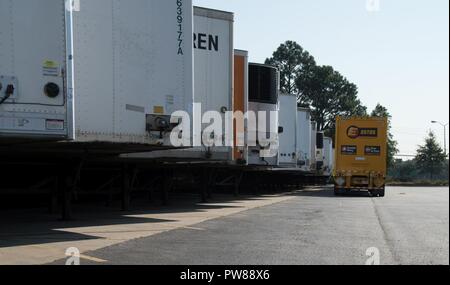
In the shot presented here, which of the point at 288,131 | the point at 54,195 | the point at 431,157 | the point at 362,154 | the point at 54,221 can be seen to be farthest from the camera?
the point at 431,157

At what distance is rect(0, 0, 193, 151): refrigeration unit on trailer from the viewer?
26.1 feet

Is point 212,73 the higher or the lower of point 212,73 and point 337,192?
the higher

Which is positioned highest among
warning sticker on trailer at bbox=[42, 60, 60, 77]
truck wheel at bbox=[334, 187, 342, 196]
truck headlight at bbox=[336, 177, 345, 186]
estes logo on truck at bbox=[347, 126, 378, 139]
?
warning sticker on trailer at bbox=[42, 60, 60, 77]

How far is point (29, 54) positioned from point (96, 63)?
205cm

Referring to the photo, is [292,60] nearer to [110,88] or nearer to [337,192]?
[337,192]

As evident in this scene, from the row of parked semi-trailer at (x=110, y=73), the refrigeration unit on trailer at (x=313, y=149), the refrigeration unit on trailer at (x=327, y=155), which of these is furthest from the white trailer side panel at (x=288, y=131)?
the refrigeration unit on trailer at (x=327, y=155)

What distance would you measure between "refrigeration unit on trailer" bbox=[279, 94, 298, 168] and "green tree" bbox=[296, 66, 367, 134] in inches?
1746

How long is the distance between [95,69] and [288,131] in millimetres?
16918

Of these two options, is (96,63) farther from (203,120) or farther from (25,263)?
(203,120)

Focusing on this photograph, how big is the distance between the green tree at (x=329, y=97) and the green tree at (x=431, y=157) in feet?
32.3

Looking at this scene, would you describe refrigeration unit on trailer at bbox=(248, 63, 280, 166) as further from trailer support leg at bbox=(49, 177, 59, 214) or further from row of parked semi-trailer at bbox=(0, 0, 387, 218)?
trailer support leg at bbox=(49, 177, 59, 214)

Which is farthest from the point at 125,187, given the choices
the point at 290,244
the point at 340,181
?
the point at 340,181

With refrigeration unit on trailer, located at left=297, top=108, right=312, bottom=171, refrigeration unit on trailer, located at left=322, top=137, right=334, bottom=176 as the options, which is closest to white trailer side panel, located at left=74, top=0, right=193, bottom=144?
refrigeration unit on trailer, located at left=297, top=108, right=312, bottom=171

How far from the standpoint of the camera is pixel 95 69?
32.9 ft
